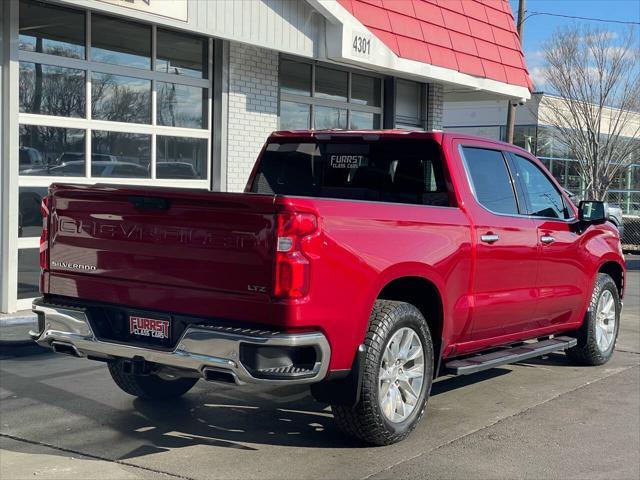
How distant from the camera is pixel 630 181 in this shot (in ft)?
117

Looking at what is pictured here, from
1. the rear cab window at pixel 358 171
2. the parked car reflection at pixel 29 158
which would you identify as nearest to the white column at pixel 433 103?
the parked car reflection at pixel 29 158

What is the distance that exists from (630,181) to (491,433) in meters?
32.0

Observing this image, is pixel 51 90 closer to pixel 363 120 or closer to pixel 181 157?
pixel 181 157

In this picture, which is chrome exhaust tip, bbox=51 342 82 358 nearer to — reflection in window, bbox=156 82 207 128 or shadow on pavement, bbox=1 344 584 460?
shadow on pavement, bbox=1 344 584 460

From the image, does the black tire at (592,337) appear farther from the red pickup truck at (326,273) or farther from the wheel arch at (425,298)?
the wheel arch at (425,298)

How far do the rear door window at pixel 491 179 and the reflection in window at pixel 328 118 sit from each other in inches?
290

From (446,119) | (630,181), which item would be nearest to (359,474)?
(630,181)

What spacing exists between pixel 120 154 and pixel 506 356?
19.9 feet

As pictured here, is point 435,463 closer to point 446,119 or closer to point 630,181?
point 630,181

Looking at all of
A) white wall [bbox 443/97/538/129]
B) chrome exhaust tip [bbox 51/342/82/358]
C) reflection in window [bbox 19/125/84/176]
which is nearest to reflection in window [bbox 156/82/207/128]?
reflection in window [bbox 19/125/84/176]

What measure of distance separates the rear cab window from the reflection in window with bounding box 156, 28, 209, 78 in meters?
4.77

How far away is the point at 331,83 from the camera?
14.4 meters

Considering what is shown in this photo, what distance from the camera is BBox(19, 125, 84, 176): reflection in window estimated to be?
32.0 ft

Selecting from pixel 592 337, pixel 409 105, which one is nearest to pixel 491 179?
pixel 592 337
